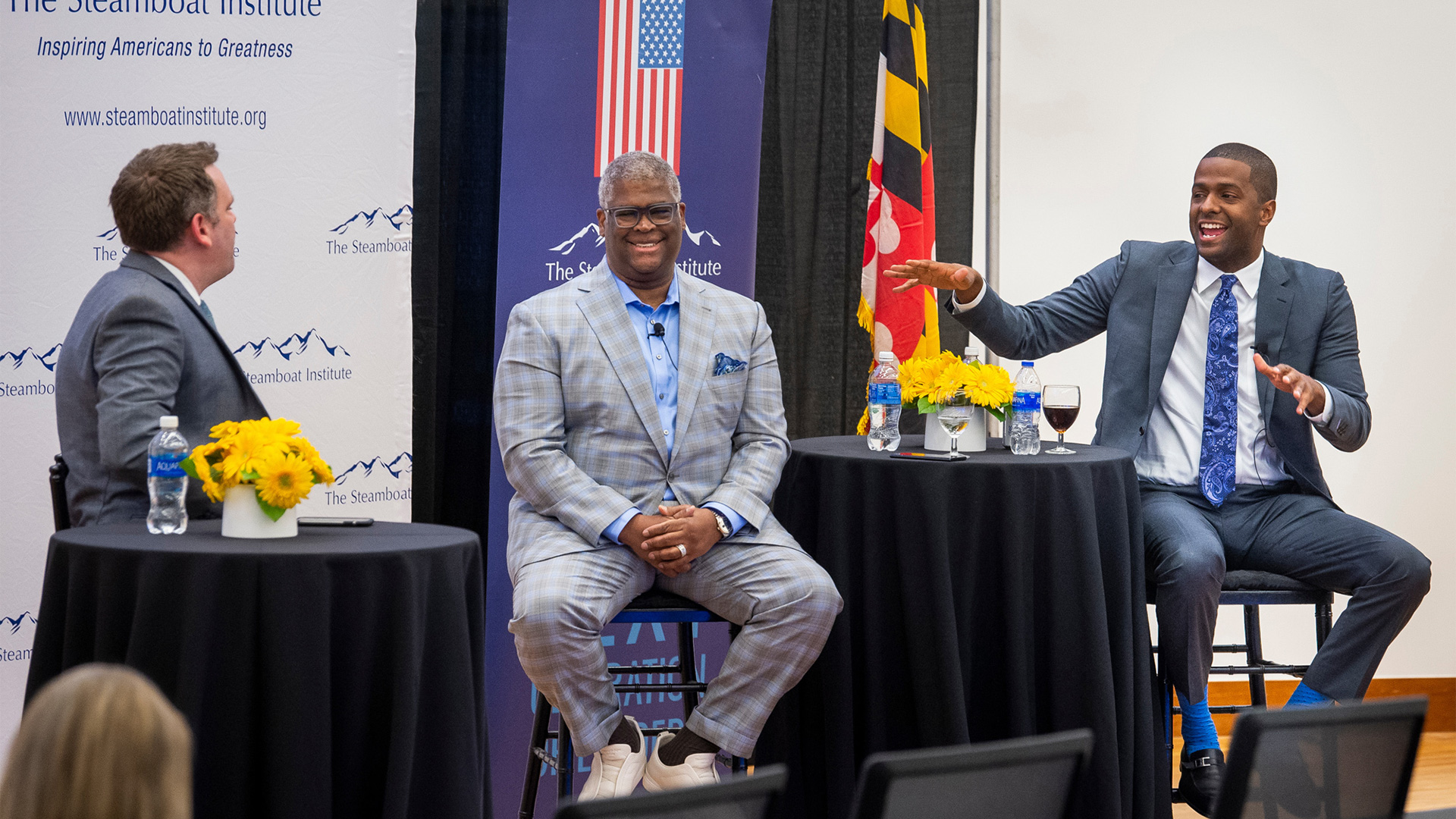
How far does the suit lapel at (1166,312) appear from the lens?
349cm

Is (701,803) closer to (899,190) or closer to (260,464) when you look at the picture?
(260,464)

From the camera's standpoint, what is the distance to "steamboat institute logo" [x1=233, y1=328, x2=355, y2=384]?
3.71 meters

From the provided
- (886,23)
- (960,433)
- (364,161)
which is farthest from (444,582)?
(886,23)

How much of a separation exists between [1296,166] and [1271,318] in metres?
1.58

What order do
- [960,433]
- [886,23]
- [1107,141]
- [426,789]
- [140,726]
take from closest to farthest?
[140,726] < [426,789] < [960,433] < [886,23] < [1107,141]

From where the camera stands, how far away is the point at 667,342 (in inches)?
128

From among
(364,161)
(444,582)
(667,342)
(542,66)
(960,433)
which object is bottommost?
(444,582)

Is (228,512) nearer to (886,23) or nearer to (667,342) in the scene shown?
(667,342)

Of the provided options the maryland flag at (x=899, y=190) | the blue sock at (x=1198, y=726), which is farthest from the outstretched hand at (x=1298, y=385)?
the maryland flag at (x=899, y=190)

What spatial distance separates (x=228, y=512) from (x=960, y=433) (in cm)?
170

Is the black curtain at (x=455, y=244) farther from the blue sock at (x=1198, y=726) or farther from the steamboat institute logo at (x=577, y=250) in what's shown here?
the blue sock at (x=1198, y=726)

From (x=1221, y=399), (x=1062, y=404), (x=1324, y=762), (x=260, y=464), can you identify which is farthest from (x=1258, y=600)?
(x=260, y=464)

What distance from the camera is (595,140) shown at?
12.4ft

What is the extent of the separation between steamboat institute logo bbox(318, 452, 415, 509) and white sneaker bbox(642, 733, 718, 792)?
1312 mm
